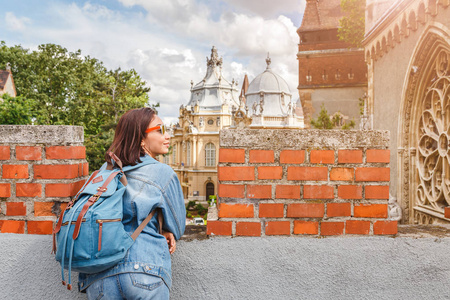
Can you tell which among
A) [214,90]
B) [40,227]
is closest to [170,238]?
[40,227]

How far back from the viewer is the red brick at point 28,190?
2425 mm

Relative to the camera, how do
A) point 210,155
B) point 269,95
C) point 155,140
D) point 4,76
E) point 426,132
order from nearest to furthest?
point 155,140 < point 426,132 < point 4,76 < point 269,95 < point 210,155

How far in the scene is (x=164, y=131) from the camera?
82.6 inches

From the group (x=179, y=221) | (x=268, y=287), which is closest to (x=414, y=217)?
(x=268, y=287)

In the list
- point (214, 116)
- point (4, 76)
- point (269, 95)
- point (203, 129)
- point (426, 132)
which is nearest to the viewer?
point (426, 132)

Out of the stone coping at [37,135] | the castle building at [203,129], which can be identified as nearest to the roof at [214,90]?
the castle building at [203,129]

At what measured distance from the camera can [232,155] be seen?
2.41 m

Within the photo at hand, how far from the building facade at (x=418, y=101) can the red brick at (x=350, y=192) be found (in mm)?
5287

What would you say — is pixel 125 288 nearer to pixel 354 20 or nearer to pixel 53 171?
pixel 53 171

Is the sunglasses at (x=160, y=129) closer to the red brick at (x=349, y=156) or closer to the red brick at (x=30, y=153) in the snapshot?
the red brick at (x=30, y=153)

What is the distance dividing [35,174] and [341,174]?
2059 mm

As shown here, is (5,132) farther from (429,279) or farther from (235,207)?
(429,279)

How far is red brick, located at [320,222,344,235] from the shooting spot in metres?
2.44

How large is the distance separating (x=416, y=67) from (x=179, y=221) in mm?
8472
